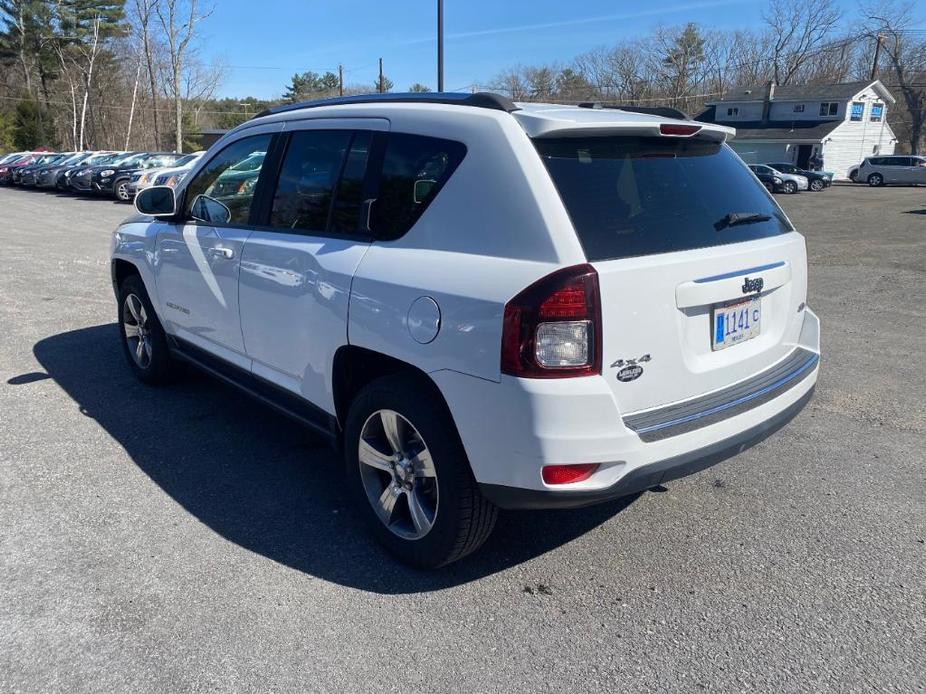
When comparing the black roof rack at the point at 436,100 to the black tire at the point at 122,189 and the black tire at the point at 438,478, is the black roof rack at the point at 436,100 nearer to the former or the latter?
the black tire at the point at 438,478

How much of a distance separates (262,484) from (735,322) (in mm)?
2556

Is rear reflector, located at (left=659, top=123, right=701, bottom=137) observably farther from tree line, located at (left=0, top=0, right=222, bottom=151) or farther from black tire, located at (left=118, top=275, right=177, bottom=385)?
tree line, located at (left=0, top=0, right=222, bottom=151)

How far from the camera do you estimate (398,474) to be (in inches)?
126

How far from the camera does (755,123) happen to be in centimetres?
A: 5709

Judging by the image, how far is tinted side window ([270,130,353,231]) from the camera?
357 cm

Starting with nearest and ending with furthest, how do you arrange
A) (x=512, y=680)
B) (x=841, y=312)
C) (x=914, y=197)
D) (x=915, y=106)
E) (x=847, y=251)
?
(x=512, y=680) → (x=841, y=312) → (x=847, y=251) → (x=914, y=197) → (x=915, y=106)

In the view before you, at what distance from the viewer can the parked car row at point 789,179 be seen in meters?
36.6

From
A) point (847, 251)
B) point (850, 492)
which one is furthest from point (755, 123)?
point (850, 492)

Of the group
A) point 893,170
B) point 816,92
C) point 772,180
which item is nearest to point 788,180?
point 772,180

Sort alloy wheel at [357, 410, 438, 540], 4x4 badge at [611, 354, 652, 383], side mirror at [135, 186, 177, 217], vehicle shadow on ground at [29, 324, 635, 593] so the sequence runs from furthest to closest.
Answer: side mirror at [135, 186, 177, 217]
vehicle shadow on ground at [29, 324, 635, 593]
alloy wheel at [357, 410, 438, 540]
4x4 badge at [611, 354, 652, 383]

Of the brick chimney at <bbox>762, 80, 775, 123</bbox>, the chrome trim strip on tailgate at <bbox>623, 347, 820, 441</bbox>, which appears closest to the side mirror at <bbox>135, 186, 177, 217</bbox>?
the chrome trim strip on tailgate at <bbox>623, 347, 820, 441</bbox>

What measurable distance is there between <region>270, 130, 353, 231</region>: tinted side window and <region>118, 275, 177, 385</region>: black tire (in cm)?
188

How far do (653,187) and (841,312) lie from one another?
621cm

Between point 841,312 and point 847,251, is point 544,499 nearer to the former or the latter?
point 841,312
